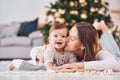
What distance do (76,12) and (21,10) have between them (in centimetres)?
215

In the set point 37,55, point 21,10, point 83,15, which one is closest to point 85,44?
point 37,55

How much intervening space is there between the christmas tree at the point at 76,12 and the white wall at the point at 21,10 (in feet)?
5.90

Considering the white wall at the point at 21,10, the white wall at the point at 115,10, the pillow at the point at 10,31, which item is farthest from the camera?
the white wall at the point at 21,10

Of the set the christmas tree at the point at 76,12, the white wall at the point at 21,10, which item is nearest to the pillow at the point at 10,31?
the white wall at the point at 21,10

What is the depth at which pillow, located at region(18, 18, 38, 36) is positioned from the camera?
5.34 m

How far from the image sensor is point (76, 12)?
4004 mm

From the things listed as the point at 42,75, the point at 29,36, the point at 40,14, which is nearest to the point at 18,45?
the point at 29,36

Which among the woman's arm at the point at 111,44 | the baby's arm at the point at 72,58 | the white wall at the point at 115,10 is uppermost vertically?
the white wall at the point at 115,10

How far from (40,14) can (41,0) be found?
0.27 m

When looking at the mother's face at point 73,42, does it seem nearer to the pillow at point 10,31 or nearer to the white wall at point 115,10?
the pillow at point 10,31

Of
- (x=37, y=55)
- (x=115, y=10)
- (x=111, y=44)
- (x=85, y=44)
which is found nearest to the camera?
(x=85, y=44)

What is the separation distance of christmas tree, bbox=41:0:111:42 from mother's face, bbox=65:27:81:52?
255 centimetres

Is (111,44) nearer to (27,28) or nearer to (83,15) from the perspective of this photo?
(83,15)

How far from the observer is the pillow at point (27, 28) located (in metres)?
5.34
